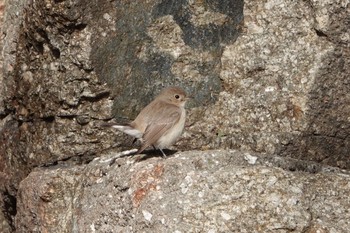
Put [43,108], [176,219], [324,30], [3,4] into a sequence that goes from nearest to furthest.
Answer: [176,219] < [324,30] < [43,108] < [3,4]

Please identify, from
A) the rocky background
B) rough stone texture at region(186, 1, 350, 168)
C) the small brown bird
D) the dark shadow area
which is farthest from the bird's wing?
the dark shadow area

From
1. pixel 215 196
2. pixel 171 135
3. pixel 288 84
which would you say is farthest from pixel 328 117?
pixel 215 196

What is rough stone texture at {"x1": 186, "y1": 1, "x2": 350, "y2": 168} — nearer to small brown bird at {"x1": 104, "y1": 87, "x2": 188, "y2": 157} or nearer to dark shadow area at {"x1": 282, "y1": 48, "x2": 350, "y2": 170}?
dark shadow area at {"x1": 282, "y1": 48, "x2": 350, "y2": 170}

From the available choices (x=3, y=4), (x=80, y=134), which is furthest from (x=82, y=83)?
(x=3, y=4)

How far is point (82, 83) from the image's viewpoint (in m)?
8.03

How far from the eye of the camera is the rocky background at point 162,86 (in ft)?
25.4

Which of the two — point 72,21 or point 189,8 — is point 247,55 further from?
point 72,21

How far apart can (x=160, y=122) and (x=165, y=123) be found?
77 millimetres

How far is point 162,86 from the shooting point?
823 cm

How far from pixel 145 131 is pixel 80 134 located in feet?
1.85

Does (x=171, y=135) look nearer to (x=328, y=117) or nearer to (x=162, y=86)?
(x=162, y=86)

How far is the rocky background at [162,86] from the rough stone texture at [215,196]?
2cm

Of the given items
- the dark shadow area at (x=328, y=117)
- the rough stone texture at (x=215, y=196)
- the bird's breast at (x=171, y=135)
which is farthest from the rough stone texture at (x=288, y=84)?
the rough stone texture at (x=215, y=196)

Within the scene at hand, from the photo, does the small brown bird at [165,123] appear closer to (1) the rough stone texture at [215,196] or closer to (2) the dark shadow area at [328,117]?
(1) the rough stone texture at [215,196]
